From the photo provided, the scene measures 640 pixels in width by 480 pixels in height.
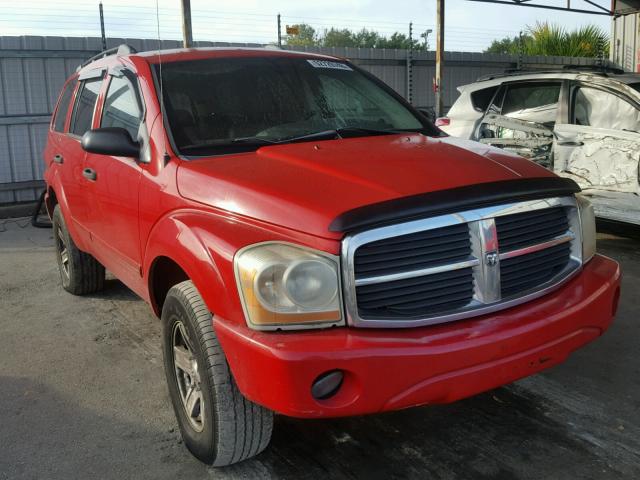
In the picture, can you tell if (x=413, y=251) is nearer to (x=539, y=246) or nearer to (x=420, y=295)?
(x=420, y=295)

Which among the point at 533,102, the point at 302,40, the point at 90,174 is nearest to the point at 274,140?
the point at 90,174

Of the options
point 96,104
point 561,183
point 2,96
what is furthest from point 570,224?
point 2,96

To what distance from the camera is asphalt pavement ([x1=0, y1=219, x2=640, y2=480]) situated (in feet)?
9.00

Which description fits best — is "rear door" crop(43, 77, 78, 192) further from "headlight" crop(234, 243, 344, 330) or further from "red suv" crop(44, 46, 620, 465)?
"headlight" crop(234, 243, 344, 330)

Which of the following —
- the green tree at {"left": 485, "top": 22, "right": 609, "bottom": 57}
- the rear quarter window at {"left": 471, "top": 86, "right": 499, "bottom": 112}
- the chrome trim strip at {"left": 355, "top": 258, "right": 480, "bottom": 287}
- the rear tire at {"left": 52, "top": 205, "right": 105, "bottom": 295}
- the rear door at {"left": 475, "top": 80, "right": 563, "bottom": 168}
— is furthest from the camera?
the green tree at {"left": 485, "top": 22, "right": 609, "bottom": 57}

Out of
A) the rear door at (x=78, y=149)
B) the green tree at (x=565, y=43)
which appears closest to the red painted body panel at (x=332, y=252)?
the rear door at (x=78, y=149)

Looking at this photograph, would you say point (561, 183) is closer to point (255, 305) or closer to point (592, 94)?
point (255, 305)

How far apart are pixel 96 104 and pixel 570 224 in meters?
3.01

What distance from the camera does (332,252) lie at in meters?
2.22

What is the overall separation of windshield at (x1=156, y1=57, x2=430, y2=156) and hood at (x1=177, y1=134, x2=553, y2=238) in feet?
0.68

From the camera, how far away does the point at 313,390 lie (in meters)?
2.19

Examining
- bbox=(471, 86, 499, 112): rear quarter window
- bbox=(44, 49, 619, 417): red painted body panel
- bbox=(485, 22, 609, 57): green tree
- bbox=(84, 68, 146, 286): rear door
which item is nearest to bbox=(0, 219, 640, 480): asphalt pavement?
bbox=(44, 49, 619, 417): red painted body panel

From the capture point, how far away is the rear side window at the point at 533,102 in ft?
22.0

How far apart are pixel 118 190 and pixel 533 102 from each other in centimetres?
498
